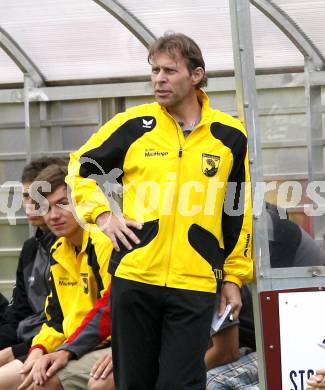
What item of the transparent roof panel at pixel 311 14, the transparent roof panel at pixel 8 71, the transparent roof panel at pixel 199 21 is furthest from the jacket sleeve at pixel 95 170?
the transparent roof panel at pixel 8 71

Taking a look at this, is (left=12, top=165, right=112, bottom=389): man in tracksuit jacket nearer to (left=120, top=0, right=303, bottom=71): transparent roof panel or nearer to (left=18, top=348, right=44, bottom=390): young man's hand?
(left=18, top=348, right=44, bottom=390): young man's hand

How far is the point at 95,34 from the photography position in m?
7.12

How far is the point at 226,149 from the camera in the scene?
14.3 ft

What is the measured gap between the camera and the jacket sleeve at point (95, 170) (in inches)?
171

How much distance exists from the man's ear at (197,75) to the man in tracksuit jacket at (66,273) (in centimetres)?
105

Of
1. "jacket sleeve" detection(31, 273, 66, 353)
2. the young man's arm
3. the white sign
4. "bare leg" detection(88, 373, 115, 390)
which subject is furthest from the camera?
the young man's arm

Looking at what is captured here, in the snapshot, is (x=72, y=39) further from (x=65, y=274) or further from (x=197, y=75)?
(x=197, y=75)

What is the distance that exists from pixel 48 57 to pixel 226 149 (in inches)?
128

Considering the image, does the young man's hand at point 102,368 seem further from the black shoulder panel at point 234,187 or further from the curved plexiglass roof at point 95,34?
the curved plexiglass roof at point 95,34

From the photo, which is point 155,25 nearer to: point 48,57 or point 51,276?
point 48,57

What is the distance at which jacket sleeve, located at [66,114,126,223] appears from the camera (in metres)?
4.34

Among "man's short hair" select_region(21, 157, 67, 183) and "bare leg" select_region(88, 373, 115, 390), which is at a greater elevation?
"man's short hair" select_region(21, 157, 67, 183)

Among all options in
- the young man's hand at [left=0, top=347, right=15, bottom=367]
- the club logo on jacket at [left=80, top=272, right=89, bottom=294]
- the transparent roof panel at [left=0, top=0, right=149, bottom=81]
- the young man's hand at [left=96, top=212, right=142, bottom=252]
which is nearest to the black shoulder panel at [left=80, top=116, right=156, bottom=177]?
the young man's hand at [left=96, top=212, right=142, bottom=252]

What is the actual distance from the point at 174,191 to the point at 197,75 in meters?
0.57
